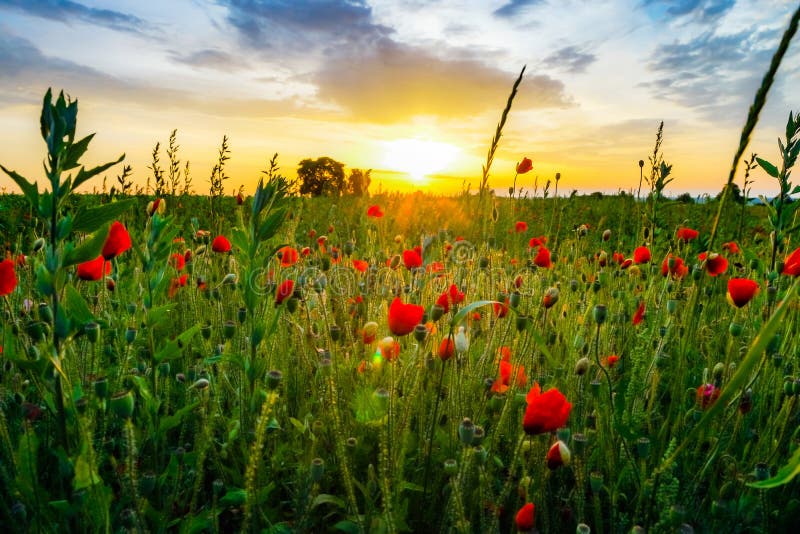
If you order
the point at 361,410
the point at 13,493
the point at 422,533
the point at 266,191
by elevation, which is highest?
the point at 266,191

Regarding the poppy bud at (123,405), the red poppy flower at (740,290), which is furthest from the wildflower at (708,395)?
the poppy bud at (123,405)

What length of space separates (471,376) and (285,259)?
122 centimetres

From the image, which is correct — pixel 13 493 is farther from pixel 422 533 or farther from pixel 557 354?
pixel 557 354

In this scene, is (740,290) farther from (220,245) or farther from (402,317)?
(220,245)

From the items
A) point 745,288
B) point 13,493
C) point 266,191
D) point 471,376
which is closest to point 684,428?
point 745,288

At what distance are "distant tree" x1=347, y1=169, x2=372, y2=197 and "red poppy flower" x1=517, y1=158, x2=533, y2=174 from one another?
2135mm

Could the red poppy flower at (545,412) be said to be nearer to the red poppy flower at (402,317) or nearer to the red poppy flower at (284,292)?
the red poppy flower at (402,317)

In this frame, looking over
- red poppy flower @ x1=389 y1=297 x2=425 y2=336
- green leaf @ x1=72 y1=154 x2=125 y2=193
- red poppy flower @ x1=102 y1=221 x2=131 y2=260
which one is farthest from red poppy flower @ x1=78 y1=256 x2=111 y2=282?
red poppy flower @ x1=389 y1=297 x2=425 y2=336

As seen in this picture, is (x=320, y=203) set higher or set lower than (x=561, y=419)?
higher

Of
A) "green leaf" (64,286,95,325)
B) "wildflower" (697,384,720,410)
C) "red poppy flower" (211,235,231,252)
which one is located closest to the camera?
"green leaf" (64,286,95,325)

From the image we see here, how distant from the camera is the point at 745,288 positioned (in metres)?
1.89

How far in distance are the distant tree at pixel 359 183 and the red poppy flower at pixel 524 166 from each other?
2.14 meters

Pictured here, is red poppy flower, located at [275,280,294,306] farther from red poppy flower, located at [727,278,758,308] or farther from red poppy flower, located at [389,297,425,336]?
red poppy flower, located at [727,278,758,308]

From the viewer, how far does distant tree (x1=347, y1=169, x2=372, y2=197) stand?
18.5ft
